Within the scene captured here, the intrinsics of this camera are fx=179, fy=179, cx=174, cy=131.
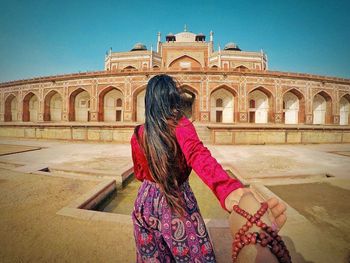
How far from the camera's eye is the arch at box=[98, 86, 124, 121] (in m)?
18.1

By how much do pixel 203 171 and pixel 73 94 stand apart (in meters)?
21.1

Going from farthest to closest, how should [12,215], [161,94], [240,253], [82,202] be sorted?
[82,202] → [12,215] → [161,94] → [240,253]

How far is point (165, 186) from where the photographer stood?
2.75 feet

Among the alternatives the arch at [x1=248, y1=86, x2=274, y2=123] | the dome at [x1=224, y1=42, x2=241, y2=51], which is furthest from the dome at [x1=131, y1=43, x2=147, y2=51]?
the arch at [x1=248, y1=86, x2=274, y2=123]

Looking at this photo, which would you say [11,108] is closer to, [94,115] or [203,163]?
[94,115]

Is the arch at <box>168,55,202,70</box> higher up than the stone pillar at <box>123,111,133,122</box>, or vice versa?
the arch at <box>168,55,202,70</box>

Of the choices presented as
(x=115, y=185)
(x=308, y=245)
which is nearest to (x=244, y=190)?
(x=308, y=245)

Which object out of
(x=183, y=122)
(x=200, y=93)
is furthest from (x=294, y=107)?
(x=183, y=122)

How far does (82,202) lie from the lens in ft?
8.30

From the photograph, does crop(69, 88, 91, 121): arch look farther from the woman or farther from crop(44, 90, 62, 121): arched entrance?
the woman

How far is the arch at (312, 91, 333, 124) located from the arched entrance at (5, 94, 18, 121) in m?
33.7

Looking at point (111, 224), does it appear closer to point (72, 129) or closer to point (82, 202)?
point (82, 202)

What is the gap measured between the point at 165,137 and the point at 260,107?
67.2ft

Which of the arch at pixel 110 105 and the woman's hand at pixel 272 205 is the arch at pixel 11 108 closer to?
the arch at pixel 110 105
